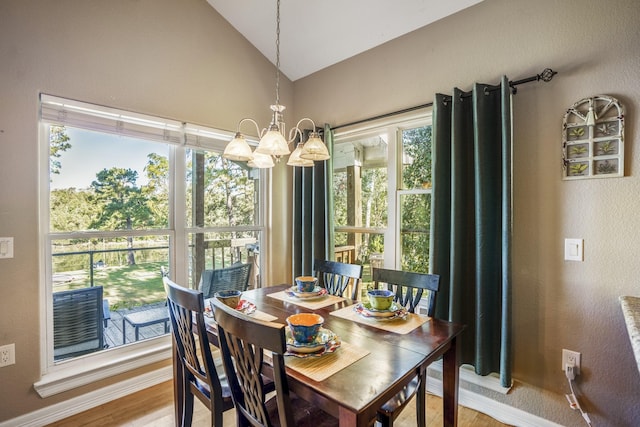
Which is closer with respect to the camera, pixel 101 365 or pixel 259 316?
pixel 259 316

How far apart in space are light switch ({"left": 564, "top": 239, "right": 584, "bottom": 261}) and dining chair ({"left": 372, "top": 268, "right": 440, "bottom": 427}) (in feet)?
2.50

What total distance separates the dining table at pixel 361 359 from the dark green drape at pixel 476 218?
1.87 ft

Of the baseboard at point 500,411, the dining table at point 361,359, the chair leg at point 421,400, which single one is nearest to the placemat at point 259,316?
the dining table at point 361,359

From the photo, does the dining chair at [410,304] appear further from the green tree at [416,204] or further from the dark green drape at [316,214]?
the dark green drape at [316,214]

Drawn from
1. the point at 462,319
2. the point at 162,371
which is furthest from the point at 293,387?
the point at 162,371

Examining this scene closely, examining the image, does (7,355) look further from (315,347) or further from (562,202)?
(562,202)

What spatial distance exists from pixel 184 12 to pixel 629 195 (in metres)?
3.20

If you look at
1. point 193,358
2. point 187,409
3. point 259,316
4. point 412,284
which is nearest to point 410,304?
point 412,284

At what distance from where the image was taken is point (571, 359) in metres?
1.76

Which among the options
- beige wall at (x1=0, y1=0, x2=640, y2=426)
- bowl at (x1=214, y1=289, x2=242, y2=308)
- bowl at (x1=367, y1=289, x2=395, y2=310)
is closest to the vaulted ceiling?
beige wall at (x1=0, y1=0, x2=640, y2=426)

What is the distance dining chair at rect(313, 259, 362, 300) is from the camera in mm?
2138

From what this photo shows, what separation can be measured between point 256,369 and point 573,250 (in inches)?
71.3

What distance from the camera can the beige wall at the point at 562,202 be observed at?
162 centimetres

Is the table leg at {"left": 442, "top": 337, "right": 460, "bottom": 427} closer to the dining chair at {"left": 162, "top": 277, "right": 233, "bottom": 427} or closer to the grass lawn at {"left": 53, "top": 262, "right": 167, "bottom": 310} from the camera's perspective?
the dining chair at {"left": 162, "top": 277, "right": 233, "bottom": 427}
